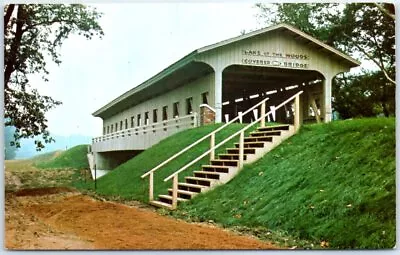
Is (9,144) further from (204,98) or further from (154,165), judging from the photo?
(204,98)

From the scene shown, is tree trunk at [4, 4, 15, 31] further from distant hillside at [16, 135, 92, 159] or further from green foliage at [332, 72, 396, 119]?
green foliage at [332, 72, 396, 119]

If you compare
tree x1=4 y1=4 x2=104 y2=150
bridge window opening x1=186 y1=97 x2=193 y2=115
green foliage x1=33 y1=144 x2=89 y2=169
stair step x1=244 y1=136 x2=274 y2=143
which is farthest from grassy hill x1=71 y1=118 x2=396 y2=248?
tree x1=4 y1=4 x2=104 y2=150

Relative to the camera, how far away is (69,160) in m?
5.41

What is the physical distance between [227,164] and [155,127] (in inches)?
39.5

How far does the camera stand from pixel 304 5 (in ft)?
17.2

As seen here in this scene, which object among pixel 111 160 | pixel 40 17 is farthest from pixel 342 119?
pixel 40 17

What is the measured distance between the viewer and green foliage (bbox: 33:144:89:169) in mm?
5316

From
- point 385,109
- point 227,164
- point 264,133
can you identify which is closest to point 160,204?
point 227,164

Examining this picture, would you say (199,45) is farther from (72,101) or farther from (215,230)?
(215,230)

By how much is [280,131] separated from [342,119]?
1012 millimetres

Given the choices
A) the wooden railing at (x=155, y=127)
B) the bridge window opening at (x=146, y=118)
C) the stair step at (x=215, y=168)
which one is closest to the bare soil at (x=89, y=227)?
the wooden railing at (x=155, y=127)

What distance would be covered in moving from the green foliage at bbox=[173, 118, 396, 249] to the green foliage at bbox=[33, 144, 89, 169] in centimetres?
114

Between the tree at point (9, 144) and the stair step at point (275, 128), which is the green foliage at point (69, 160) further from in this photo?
the stair step at point (275, 128)

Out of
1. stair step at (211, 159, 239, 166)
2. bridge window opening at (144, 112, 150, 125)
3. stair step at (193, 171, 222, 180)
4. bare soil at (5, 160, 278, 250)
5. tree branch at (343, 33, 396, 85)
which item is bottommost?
bare soil at (5, 160, 278, 250)
